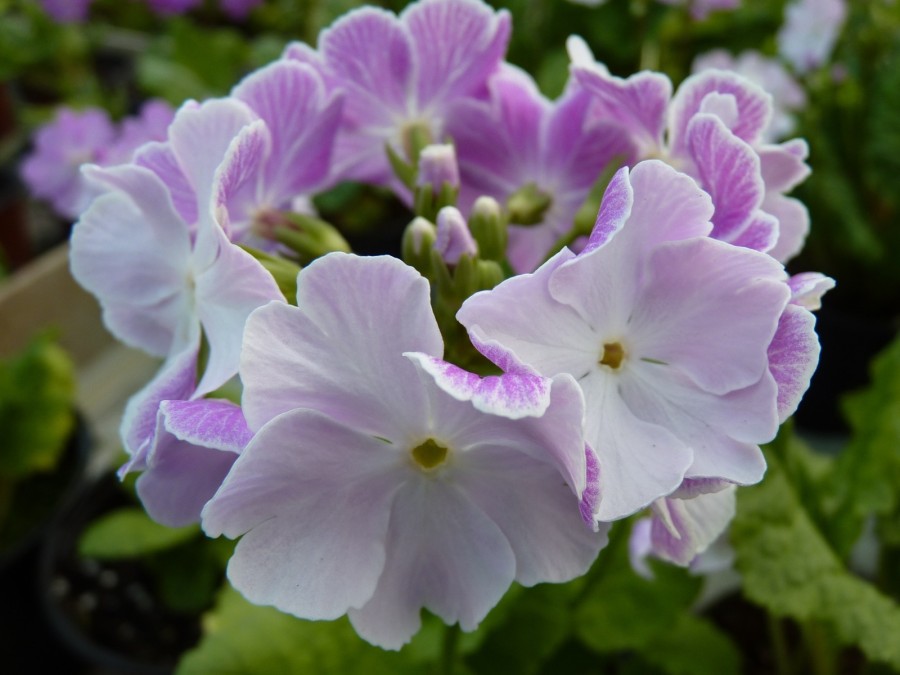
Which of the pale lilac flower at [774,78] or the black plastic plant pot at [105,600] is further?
the pale lilac flower at [774,78]

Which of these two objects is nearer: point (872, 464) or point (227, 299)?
point (227, 299)

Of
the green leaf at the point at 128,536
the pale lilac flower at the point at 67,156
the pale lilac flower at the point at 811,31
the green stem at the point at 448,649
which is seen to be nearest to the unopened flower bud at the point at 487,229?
the green stem at the point at 448,649

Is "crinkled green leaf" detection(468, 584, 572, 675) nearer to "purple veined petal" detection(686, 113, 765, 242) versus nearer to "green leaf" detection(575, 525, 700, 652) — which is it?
"green leaf" detection(575, 525, 700, 652)

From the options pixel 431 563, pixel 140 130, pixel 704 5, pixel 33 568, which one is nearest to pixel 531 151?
pixel 431 563

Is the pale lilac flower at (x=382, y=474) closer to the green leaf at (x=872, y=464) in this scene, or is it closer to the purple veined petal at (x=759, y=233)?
the purple veined petal at (x=759, y=233)

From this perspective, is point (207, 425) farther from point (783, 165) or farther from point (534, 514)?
point (783, 165)
